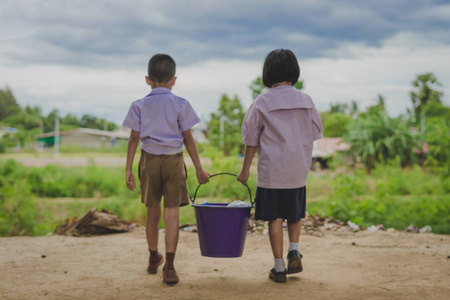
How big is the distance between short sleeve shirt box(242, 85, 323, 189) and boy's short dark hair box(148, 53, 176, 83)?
65 cm

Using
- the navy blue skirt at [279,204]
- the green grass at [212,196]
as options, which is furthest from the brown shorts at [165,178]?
the green grass at [212,196]

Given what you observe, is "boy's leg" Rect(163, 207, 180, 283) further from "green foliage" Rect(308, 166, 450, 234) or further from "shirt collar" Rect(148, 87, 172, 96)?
"green foliage" Rect(308, 166, 450, 234)

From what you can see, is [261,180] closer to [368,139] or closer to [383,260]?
[383,260]

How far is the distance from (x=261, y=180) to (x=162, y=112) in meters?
0.84

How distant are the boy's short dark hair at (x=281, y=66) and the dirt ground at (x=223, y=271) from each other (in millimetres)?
1432

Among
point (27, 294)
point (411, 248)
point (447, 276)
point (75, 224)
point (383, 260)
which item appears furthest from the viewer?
point (75, 224)

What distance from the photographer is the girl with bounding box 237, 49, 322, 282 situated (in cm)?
320

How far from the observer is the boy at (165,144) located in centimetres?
323

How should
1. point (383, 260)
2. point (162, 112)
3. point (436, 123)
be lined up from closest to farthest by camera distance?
point (162, 112) → point (383, 260) → point (436, 123)

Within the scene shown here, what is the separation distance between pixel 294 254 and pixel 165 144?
46.5 inches

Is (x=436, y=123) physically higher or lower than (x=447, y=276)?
higher

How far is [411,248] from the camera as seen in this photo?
4.96 metres

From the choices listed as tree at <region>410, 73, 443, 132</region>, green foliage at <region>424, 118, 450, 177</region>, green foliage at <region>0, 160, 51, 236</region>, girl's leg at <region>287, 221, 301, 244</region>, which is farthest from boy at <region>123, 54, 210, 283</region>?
tree at <region>410, 73, 443, 132</region>

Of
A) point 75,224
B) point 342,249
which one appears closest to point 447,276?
point 342,249
